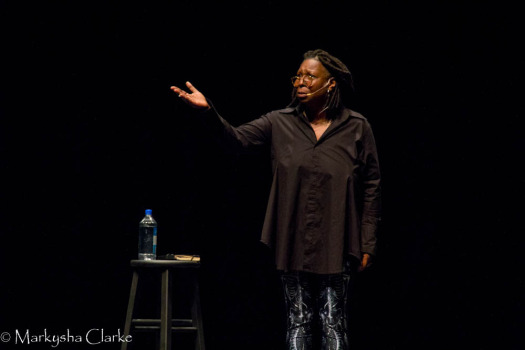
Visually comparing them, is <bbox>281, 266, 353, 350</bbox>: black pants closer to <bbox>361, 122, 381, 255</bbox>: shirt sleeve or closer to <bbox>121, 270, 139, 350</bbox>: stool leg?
<bbox>361, 122, 381, 255</bbox>: shirt sleeve

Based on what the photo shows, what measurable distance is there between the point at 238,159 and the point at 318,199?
33.5 inches

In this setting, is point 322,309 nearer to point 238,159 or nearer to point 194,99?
point 194,99

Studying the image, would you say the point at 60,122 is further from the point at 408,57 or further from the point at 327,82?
the point at 408,57

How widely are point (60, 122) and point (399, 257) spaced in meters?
1.69

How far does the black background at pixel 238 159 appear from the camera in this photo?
11.0ft

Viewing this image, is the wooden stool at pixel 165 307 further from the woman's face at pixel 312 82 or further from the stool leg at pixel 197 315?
the woman's face at pixel 312 82

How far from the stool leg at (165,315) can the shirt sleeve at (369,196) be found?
2.53 feet

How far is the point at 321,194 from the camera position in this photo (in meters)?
2.68

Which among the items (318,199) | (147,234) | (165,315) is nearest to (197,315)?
(165,315)

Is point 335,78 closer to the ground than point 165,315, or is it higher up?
higher up

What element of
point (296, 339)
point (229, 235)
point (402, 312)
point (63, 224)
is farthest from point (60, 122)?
point (402, 312)

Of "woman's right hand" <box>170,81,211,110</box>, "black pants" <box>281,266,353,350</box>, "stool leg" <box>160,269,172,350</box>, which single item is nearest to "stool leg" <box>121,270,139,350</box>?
"stool leg" <box>160,269,172,350</box>

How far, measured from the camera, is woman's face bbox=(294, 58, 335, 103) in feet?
9.11

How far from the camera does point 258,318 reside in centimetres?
339
